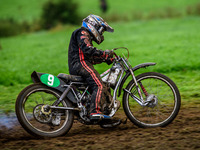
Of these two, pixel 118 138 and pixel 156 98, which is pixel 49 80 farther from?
pixel 156 98

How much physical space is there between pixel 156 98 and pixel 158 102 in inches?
6.7

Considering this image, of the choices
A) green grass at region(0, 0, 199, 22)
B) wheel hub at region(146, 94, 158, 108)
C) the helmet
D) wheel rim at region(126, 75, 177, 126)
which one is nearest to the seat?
the helmet

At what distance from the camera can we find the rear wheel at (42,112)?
180 inches

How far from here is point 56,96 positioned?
4.78 meters

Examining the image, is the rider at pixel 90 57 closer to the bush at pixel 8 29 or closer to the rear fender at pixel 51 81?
the rear fender at pixel 51 81

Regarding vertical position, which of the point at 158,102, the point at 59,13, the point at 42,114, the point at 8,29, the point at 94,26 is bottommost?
the point at 42,114

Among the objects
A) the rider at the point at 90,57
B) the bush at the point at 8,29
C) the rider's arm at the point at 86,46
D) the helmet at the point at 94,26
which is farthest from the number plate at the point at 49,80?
the bush at the point at 8,29

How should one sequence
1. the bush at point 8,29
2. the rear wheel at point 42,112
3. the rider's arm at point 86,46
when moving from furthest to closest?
the bush at point 8,29 < the rider's arm at point 86,46 < the rear wheel at point 42,112

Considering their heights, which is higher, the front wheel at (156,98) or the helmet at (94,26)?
the helmet at (94,26)

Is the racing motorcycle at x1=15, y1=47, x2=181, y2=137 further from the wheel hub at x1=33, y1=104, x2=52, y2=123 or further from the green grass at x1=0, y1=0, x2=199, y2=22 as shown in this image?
the green grass at x1=0, y1=0, x2=199, y2=22

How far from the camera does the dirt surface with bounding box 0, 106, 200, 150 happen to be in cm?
409

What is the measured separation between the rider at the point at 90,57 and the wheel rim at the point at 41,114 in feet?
1.53

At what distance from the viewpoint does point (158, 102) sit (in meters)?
5.14

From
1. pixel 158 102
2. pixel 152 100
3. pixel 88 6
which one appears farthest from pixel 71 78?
pixel 88 6
